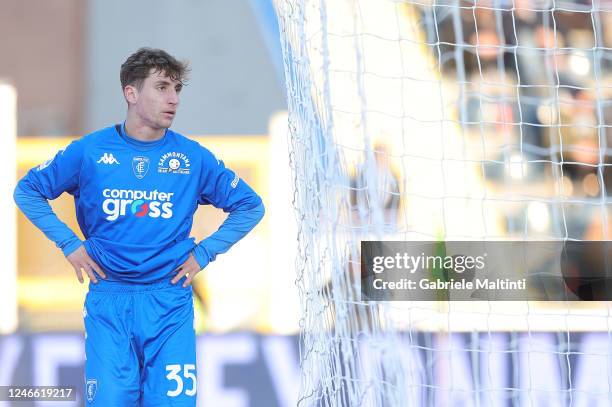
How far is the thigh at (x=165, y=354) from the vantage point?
10.2 feet

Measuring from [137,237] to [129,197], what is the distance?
120mm

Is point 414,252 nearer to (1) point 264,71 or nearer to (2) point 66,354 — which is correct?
A: (1) point 264,71

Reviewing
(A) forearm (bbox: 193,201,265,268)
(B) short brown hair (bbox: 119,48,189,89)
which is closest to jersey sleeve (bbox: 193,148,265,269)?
(A) forearm (bbox: 193,201,265,268)

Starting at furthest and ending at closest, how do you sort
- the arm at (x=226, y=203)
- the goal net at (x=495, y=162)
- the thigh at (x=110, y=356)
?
the goal net at (x=495, y=162), the arm at (x=226, y=203), the thigh at (x=110, y=356)

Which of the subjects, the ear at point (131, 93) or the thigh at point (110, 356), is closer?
the thigh at point (110, 356)

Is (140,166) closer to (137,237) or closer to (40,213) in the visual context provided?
(137,237)

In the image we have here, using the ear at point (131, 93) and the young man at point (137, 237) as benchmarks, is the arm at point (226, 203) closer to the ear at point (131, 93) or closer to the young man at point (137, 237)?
the young man at point (137, 237)

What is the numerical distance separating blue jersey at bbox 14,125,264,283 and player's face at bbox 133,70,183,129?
9 centimetres

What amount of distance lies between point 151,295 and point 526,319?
209cm

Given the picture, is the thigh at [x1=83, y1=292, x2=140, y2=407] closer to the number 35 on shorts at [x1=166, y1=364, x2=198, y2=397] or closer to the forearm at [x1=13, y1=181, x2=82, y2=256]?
the number 35 on shorts at [x1=166, y1=364, x2=198, y2=397]

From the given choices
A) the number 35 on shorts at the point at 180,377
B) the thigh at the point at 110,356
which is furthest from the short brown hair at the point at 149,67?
the number 35 on shorts at the point at 180,377

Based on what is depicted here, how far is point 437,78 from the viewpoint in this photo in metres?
4.52

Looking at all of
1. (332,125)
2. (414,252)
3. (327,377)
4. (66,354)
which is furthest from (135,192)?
(66,354)

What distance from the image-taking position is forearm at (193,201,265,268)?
10.7 feet
